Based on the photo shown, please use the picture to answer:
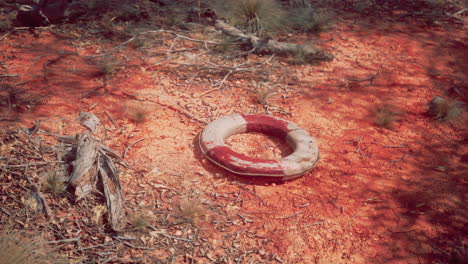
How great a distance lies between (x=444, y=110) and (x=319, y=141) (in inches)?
54.6

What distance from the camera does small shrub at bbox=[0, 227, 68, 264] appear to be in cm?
197

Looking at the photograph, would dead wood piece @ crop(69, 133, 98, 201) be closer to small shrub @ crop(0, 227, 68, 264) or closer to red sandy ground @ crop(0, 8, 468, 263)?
red sandy ground @ crop(0, 8, 468, 263)

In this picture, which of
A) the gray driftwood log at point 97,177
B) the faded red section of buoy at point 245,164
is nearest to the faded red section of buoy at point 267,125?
the faded red section of buoy at point 245,164

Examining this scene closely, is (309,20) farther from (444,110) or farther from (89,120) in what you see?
(89,120)

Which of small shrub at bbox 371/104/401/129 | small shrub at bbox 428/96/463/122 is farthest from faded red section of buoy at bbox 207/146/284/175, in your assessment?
small shrub at bbox 428/96/463/122

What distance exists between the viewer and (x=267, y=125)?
11.4 feet

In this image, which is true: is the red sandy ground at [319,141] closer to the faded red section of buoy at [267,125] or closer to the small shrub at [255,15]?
the faded red section of buoy at [267,125]

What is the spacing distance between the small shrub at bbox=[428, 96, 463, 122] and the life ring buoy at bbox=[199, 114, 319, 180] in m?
1.50

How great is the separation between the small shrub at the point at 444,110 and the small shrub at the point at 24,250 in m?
3.60

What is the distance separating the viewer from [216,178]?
303 centimetres

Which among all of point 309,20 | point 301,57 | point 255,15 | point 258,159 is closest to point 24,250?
point 258,159

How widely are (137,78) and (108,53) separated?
733 millimetres

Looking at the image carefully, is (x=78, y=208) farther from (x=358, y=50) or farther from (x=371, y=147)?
(x=358, y=50)

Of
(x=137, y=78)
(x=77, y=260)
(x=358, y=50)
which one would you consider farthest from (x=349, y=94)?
(x=77, y=260)
